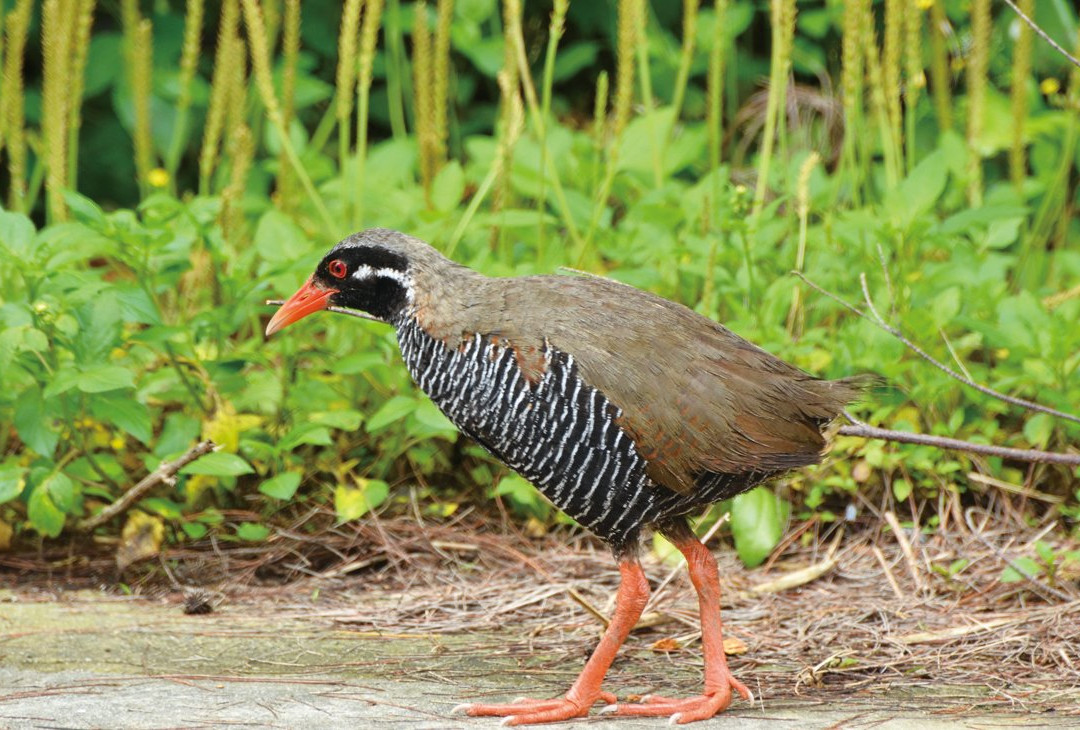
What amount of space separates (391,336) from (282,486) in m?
0.70

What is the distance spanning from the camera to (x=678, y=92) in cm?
607

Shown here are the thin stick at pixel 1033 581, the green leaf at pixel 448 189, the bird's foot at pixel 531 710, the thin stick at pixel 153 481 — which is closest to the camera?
the bird's foot at pixel 531 710

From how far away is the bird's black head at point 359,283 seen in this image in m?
4.07

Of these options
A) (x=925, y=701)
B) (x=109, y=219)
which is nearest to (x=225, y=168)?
(x=109, y=219)

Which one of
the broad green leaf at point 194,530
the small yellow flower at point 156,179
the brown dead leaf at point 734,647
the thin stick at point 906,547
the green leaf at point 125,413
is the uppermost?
the small yellow flower at point 156,179

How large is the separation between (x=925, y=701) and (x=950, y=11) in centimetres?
493

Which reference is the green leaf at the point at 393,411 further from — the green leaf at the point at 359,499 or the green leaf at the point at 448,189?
the green leaf at the point at 448,189

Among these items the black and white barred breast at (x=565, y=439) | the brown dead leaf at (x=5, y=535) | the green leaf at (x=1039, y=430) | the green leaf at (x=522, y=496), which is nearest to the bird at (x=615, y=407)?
the black and white barred breast at (x=565, y=439)

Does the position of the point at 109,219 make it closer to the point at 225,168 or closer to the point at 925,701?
the point at 225,168

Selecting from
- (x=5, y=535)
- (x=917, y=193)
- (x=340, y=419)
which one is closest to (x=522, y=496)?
(x=340, y=419)

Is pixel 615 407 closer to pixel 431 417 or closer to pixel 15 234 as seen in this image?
pixel 431 417

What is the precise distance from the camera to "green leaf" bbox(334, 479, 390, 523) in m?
5.02

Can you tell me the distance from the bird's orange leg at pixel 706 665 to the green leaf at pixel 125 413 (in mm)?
1811

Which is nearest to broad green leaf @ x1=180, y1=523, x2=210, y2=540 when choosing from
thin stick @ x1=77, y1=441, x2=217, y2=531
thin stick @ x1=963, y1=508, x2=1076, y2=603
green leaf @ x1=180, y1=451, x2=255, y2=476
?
thin stick @ x1=77, y1=441, x2=217, y2=531
